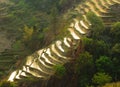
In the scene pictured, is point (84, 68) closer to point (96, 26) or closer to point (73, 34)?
point (96, 26)

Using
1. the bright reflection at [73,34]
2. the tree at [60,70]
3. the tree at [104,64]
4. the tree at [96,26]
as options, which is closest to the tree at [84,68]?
the tree at [104,64]

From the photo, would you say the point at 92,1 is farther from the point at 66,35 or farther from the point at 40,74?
the point at 40,74

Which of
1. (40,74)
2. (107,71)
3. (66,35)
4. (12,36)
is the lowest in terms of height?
(107,71)

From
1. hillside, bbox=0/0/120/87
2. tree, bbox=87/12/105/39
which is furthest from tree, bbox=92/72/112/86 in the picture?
tree, bbox=87/12/105/39

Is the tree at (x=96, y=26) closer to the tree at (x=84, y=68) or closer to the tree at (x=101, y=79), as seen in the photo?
the tree at (x=84, y=68)

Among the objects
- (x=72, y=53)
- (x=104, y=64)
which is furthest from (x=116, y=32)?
(x=72, y=53)

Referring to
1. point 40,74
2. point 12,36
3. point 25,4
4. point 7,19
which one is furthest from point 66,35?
point 25,4
